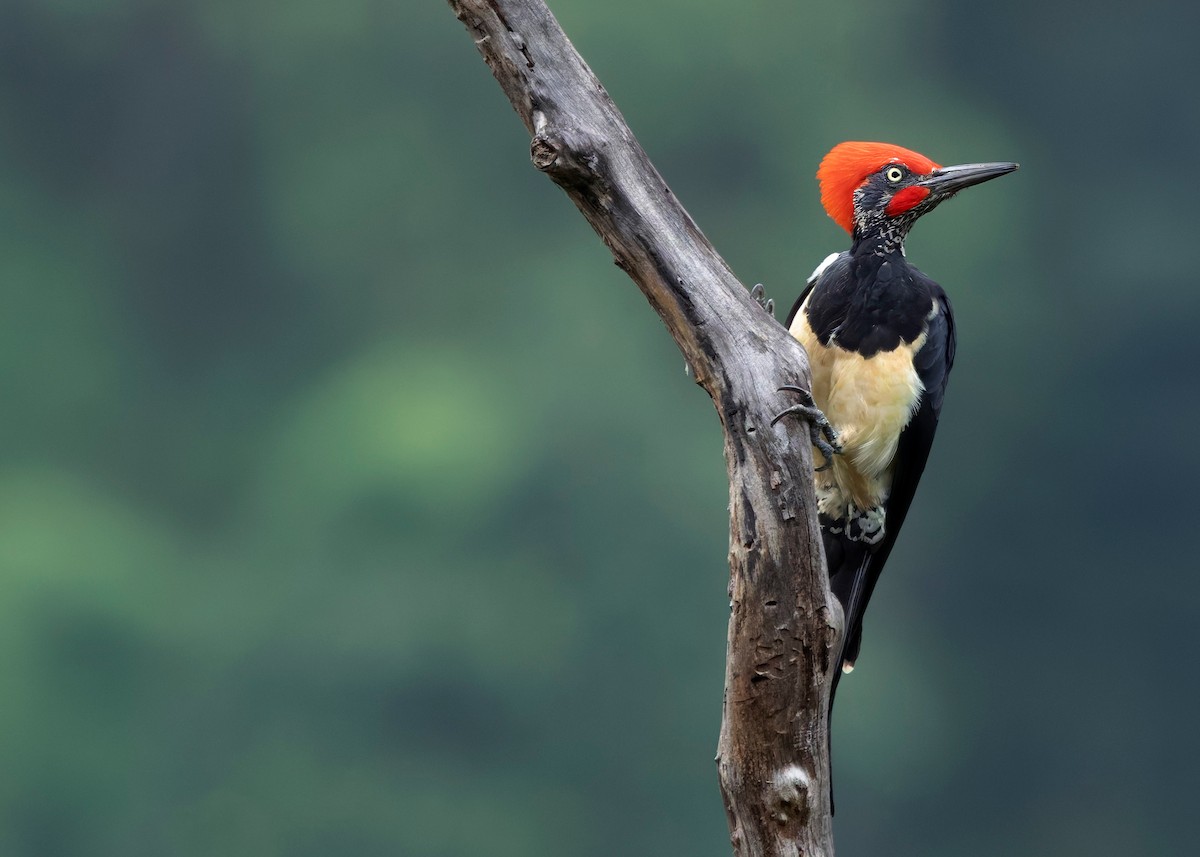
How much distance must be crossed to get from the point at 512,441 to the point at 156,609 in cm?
229

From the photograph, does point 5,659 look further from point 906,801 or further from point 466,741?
point 906,801

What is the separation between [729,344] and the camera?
7.63 ft

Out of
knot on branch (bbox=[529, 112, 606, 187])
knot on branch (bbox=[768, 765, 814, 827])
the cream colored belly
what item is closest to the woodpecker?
the cream colored belly

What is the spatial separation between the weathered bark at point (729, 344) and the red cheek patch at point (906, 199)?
2.23ft

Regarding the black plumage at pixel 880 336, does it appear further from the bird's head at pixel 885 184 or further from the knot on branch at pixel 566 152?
the knot on branch at pixel 566 152

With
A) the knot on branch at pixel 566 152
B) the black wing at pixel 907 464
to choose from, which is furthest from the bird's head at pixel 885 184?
the knot on branch at pixel 566 152

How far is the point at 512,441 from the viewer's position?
875 centimetres

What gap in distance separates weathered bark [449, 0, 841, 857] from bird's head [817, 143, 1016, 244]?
683 mm

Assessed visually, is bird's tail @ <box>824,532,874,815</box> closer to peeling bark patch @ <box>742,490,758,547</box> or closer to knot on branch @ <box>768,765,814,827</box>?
knot on branch @ <box>768,765,814,827</box>

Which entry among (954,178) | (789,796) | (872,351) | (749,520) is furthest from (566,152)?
(789,796)

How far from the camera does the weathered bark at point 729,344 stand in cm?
228

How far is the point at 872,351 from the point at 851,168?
0.39m

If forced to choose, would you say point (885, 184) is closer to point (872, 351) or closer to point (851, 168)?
point (851, 168)

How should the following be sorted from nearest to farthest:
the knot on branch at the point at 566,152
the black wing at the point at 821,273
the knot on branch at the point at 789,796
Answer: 1. the knot on branch at the point at 566,152
2. the knot on branch at the point at 789,796
3. the black wing at the point at 821,273
